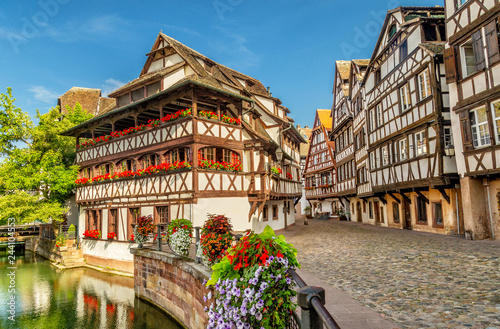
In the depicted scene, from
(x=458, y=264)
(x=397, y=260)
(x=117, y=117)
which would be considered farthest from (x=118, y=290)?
(x=458, y=264)

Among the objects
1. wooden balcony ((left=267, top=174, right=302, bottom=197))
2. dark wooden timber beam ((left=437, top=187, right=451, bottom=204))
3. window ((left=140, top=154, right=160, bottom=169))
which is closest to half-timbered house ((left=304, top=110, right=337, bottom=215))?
wooden balcony ((left=267, top=174, right=302, bottom=197))

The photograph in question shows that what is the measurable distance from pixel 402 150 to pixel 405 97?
2.82 metres

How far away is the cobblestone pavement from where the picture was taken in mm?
5066

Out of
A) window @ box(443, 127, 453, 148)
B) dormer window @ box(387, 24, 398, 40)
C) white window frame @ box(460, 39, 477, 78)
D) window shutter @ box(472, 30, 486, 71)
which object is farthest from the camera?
dormer window @ box(387, 24, 398, 40)

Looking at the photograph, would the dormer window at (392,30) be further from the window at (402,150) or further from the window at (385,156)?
the window at (385,156)

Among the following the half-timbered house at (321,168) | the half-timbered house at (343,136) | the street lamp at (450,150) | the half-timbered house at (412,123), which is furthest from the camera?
the half-timbered house at (321,168)

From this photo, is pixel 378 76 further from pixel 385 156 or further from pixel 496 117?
pixel 496 117

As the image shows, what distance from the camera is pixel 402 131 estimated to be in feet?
60.4

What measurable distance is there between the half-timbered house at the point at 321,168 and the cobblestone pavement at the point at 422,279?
24.4 m

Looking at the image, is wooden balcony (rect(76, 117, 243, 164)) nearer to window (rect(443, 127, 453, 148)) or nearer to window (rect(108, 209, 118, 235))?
window (rect(108, 209, 118, 235))

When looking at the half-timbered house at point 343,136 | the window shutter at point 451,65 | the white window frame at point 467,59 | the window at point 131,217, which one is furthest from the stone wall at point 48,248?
the white window frame at point 467,59

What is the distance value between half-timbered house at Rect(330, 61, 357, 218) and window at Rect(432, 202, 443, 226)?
1115cm

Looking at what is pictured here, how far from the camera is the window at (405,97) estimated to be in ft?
58.8

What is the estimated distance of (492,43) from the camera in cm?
1227
